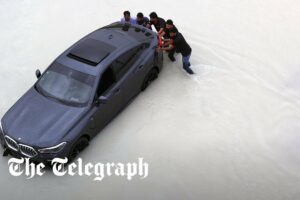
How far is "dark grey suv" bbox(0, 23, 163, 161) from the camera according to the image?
782cm

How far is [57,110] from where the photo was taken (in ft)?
26.7

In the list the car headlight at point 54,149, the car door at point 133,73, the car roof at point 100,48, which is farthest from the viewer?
the car door at point 133,73

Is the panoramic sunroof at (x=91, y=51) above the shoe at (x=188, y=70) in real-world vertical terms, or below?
above

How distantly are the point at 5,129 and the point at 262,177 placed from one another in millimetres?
4942

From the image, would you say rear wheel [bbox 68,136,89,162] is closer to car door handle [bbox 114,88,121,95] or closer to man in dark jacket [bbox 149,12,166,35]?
car door handle [bbox 114,88,121,95]

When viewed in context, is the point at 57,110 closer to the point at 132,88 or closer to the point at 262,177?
the point at 132,88

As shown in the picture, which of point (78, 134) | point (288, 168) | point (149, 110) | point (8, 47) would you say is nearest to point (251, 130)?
point (288, 168)

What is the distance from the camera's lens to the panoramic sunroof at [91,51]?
27.8 ft

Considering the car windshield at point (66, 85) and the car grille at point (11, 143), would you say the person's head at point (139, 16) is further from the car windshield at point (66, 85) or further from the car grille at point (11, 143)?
the car grille at point (11, 143)

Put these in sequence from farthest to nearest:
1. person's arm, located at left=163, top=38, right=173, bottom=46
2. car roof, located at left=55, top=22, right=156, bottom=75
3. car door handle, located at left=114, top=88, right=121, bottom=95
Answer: person's arm, located at left=163, top=38, right=173, bottom=46 → car door handle, located at left=114, top=88, right=121, bottom=95 → car roof, located at left=55, top=22, right=156, bottom=75

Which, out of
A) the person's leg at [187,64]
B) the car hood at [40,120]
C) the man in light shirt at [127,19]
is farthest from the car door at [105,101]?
the man in light shirt at [127,19]

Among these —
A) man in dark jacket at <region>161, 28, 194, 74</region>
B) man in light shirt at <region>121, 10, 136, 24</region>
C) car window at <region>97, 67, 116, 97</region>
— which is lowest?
car window at <region>97, 67, 116, 97</region>

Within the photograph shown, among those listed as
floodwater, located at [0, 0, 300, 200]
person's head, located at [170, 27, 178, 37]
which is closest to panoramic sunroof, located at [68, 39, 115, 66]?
floodwater, located at [0, 0, 300, 200]

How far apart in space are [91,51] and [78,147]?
195 centimetres
